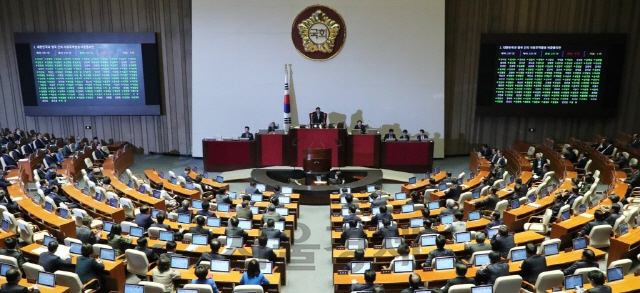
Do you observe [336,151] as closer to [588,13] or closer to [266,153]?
[266,153]

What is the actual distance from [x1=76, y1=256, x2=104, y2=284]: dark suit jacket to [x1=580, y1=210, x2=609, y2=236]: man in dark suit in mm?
8146

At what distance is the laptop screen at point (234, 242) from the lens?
855 centimetres

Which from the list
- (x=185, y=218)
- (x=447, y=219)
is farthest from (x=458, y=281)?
(x=185, y=218)

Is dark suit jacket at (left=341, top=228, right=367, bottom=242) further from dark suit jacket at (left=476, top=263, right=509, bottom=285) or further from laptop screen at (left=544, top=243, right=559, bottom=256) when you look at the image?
laptop screen at (left=544, top=243, right=559, bottom=256)

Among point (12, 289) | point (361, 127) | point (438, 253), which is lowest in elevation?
point (438, 253)

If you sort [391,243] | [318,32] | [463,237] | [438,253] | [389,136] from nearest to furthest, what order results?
[438,253] → [391,243] → [463,237] → [389,136] → [318,32]

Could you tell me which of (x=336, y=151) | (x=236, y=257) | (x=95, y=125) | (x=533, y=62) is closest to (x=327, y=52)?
(x=336, y=151)

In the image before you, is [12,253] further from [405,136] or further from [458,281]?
[405,136]

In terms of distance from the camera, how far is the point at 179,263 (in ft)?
25.0

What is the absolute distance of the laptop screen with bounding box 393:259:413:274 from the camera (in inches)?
293

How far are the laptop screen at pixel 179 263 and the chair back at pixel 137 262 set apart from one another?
1.56 ft

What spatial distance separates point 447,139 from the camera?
19391mm

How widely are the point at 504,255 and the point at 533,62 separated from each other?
38.2 feet

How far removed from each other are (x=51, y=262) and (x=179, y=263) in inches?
73.0
